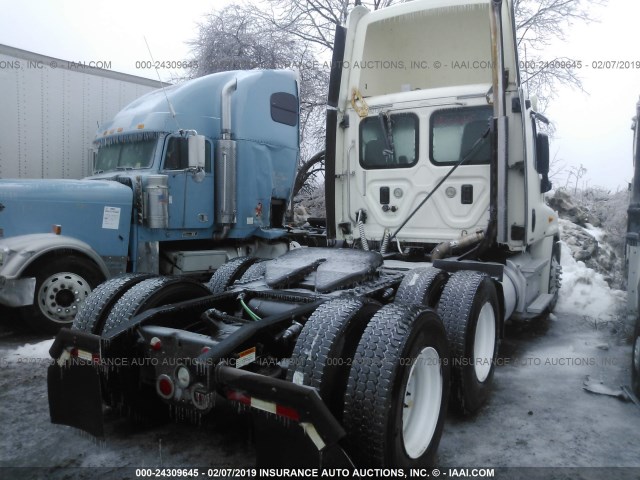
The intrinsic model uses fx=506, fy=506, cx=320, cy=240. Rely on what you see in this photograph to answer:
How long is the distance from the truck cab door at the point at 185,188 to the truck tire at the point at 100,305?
3702 mm

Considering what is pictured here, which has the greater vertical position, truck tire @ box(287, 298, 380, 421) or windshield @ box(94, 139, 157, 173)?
windshield @ box(94, 139, 157, 173)

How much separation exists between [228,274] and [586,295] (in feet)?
19.6

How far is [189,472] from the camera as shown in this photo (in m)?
2.89

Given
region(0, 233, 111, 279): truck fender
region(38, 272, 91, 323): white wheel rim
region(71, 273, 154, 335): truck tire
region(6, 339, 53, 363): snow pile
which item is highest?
region(0, 233, 111, 279): truck fender

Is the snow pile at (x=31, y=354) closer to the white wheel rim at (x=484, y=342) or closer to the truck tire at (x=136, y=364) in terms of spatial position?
the truck tire at (x=136, y=364)

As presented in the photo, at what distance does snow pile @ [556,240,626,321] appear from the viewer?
701 centimetres

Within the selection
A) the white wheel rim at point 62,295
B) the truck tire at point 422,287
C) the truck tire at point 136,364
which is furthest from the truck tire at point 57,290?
the truck tire at point 422,287

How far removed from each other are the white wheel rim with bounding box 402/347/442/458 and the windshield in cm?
544

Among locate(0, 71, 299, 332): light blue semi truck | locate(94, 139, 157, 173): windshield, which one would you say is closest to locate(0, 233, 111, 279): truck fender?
locate(0, 71, 299, 332): light blue semi truck

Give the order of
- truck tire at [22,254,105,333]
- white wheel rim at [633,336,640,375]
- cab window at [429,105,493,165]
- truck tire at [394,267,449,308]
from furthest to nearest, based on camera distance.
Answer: truck tire at [22,254,105,333] < cab window at [429,105,493,165] < white wheel rim at [633,336,640,375] < truck tire at [394,267,449,308]

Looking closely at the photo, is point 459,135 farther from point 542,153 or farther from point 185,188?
point 185,188

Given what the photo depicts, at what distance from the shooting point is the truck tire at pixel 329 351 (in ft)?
8.21

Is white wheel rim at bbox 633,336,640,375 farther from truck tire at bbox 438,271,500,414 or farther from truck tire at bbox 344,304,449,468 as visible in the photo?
truck tire at bbox 344,304,449,468

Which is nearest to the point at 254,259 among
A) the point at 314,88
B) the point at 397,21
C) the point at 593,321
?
the point at 397,21
